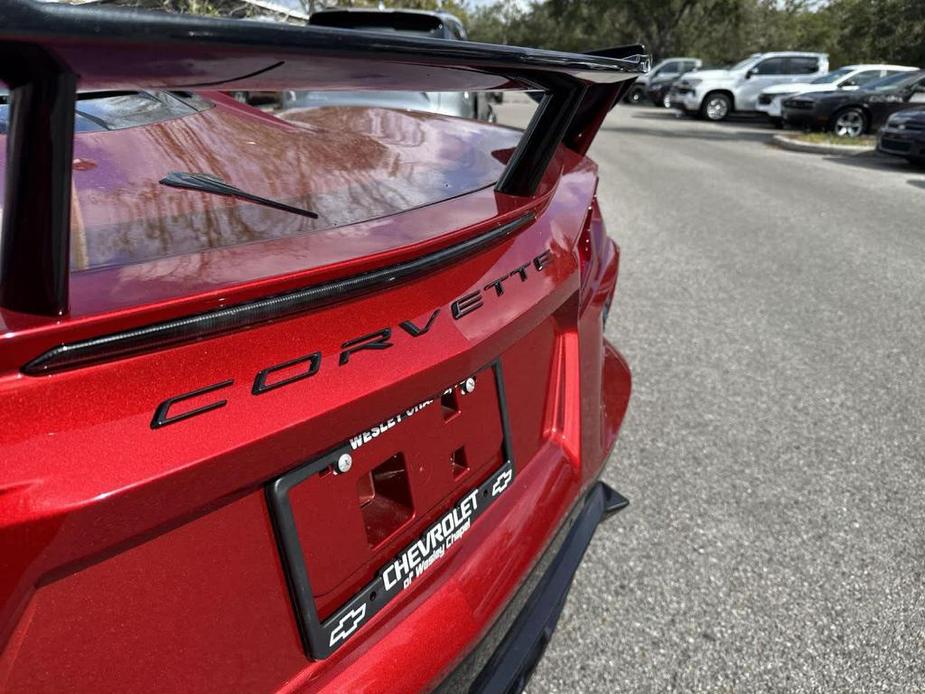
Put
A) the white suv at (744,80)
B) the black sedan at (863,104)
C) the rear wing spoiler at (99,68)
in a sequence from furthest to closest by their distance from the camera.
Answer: the white suv at (744,80) < the black sedan at (863,104) < the rear wing spoiler at (99,68)

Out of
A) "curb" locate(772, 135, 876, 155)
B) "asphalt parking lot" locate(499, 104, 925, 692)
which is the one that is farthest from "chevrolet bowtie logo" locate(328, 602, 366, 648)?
"curb" locate(772, 135, 876, 155)

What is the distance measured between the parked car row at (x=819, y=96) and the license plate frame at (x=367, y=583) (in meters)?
10.9

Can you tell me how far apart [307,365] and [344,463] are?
0.16m

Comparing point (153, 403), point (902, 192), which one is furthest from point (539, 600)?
point (902, 192)

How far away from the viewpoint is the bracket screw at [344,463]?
100cm

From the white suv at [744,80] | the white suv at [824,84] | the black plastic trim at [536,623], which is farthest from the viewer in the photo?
the white suv at [744,80]

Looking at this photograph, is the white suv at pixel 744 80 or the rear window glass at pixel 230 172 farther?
the white suv at pixel 744 80

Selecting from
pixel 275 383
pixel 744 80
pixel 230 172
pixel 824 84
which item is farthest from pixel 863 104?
pixel 275 383

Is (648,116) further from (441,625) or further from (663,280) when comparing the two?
(441,625)

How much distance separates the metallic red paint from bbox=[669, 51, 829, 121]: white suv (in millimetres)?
21252

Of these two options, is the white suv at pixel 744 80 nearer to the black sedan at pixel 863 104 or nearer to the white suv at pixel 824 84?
the white suv at pixel 824 84

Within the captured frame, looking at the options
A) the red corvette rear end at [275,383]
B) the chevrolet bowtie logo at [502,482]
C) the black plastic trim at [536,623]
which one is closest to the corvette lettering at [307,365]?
the red corvette rear end at [275,383]

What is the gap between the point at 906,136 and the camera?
34.3 ft

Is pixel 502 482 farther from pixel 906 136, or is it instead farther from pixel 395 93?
pixel 906 136
